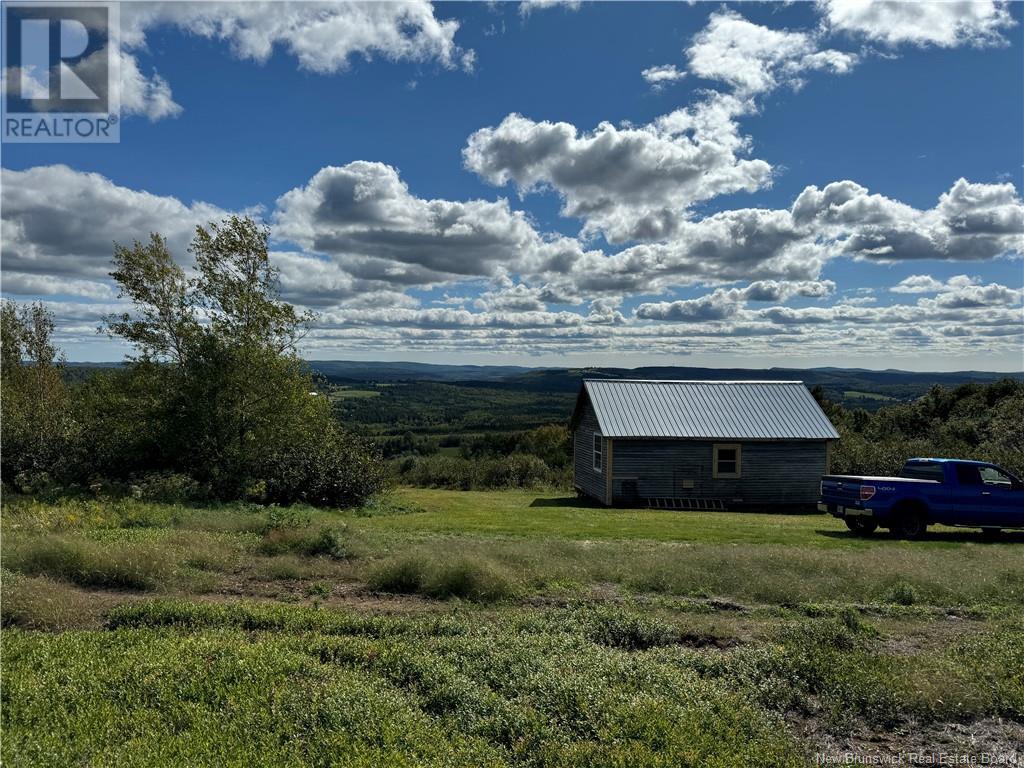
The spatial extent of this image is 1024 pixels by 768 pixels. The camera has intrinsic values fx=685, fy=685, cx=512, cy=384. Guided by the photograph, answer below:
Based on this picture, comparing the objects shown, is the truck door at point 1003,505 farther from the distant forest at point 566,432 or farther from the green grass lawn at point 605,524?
the distant forest at point 566,432

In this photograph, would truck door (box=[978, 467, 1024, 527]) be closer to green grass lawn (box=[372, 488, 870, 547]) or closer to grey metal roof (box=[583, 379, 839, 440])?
green grass lawn (box=[372, 488, 870, 547])

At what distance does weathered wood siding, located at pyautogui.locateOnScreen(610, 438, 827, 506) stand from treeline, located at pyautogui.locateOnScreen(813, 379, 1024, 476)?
7.76ft

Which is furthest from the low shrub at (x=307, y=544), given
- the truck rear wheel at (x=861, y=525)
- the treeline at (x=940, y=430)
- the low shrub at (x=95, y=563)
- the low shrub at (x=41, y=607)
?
the treeline at (x=940, y=430)

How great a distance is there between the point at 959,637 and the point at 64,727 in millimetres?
8804

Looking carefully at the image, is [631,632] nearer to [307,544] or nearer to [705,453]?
[307,544]

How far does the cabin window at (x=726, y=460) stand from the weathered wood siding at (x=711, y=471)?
0.19 metres

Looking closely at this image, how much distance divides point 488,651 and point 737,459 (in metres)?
20.2

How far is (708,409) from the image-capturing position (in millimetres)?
26250

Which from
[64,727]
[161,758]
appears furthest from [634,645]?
[64,727]

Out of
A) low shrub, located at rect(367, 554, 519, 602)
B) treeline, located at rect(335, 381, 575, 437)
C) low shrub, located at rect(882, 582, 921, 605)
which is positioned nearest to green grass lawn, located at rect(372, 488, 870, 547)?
low shrub, located at rect(367, 554, 519, 602)

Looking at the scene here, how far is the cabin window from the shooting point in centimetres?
2505

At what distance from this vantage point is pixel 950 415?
46531 millimetres

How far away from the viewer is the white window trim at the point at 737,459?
25.0m

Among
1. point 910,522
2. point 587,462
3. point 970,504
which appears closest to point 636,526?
point 910,522
